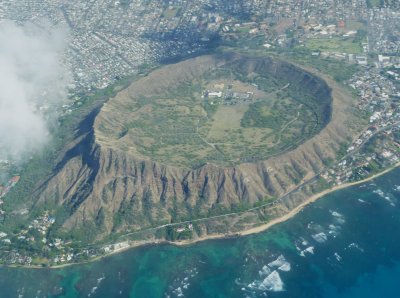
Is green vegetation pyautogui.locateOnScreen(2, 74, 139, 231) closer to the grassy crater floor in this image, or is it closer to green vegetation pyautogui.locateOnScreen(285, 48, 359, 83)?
the grassy crater floor

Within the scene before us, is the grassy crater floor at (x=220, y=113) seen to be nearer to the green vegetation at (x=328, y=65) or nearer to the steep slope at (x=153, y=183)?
the steep slope at (x=153, y=183)

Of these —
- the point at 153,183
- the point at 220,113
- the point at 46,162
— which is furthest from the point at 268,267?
the point at 46,162

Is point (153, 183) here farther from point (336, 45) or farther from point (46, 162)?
point (336, 45)

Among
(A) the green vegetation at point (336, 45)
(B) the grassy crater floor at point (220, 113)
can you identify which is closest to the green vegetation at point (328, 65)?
(A) the green vegetation at point (336, 45)

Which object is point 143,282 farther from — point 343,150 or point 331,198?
point 343,150

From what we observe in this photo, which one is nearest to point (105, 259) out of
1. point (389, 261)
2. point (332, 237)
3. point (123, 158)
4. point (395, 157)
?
point (123, 158)
